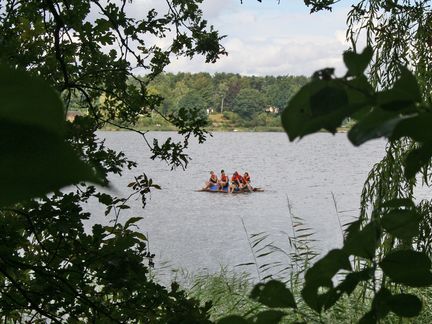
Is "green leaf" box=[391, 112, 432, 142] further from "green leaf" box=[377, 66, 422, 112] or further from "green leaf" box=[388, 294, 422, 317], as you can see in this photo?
"green leaf" box=[388, 294, 422, 317]

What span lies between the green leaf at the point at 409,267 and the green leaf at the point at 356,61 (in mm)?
158

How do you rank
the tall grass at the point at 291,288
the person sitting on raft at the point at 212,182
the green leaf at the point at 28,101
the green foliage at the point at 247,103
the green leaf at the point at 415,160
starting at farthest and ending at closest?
the person sitting on raft at the point at 212,182 < the green foliage at the point at 247,103 < the tall grass at the point at 291,288 < the green leaf at the point at 415,160 < the green leaf at the point at 28,101

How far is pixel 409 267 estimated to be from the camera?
425mm

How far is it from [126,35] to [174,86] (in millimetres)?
13228

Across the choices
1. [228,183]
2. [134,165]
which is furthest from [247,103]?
[134,165]

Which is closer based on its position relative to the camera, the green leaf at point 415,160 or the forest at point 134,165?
the forest at point 134,165

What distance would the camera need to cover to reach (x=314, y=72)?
0.30 meters

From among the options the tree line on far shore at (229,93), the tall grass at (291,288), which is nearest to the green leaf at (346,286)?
the tall grass at (291,288)

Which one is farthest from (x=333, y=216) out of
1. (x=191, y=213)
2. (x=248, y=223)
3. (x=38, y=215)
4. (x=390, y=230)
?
(x=390, y=230)

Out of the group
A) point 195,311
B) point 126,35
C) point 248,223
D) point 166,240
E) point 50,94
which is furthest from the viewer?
point 248,223

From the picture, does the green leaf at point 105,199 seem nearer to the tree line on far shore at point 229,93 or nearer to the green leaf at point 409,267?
the green leaf at point 409,267

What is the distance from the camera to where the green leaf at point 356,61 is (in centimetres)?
32

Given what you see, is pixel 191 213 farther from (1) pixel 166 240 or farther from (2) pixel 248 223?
(1) pixel 166 240

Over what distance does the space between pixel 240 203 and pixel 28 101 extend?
18.6 metres
